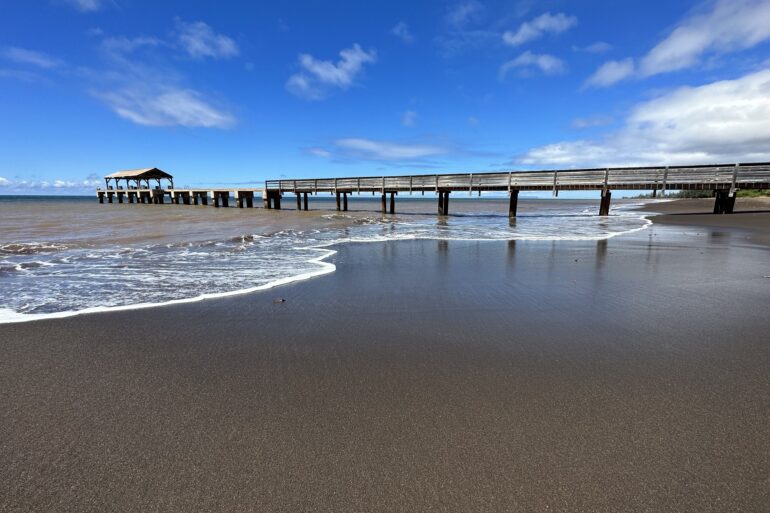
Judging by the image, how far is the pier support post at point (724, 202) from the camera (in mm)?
23250

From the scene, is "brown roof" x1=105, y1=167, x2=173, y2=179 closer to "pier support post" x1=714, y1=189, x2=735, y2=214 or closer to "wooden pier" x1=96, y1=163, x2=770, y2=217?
"wooden pier" x1=96, y1=163, x2=770, y2=217

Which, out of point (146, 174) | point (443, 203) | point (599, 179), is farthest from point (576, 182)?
point (146, 174)


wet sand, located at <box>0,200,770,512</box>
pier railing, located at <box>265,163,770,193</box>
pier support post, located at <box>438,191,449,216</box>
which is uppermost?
pier railing, located at <box>265,163,770,193</box>

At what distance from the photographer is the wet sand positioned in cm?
174

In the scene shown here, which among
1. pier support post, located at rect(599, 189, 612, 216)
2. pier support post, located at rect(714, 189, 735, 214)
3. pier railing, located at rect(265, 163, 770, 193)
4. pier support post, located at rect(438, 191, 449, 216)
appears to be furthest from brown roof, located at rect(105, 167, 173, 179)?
pier support post, located at rect(714, 189, 735, 214)

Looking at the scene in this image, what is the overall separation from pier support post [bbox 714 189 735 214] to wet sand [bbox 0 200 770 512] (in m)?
25.5

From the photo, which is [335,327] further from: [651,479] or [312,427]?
[651,479]

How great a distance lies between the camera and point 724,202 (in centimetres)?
2375

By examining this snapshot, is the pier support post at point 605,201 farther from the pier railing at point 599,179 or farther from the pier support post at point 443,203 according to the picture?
the pier support post at point 443,203

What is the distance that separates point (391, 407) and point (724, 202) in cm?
3083

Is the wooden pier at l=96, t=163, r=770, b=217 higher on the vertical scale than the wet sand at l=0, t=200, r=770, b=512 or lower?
higher

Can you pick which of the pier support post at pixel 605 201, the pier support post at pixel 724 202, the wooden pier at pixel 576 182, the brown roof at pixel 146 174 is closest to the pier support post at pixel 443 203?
the wooden pier at pixel 576 182

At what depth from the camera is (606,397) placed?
254 cm

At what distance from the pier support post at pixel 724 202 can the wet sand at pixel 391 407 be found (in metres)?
25.5
